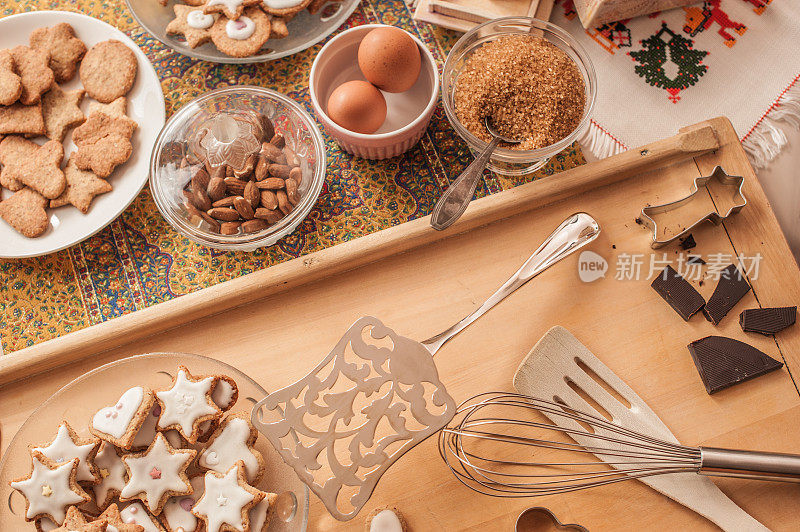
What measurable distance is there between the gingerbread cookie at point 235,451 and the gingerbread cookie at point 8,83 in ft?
1.64

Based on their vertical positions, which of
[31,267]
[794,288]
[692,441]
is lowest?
[31,267]

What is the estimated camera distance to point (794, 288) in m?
0.72

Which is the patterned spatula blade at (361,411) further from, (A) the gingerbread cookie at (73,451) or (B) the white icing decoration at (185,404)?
(A) the gingerbread cookie at (73,451)

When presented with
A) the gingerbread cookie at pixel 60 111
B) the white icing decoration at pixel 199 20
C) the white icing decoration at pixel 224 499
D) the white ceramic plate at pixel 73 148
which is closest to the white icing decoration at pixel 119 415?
the white icing decoration at pixel 224 499

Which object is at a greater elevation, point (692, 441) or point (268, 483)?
point (692, 441)

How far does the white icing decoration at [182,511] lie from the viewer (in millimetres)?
628

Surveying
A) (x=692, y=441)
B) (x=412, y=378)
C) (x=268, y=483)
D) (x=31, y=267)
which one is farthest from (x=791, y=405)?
(x=31, y=267)

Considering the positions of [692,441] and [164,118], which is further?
[164,118]

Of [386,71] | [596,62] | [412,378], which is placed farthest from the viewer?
[596,62]

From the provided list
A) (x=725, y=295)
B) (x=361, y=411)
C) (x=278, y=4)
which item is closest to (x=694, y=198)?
(x=725, y=295)

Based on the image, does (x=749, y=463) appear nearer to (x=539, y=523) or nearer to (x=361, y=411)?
(x=539, y=523)

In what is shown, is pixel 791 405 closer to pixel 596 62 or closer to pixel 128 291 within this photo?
pixel 596 62

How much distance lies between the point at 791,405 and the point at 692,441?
0.12m

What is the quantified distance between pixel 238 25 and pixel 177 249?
301 mm
